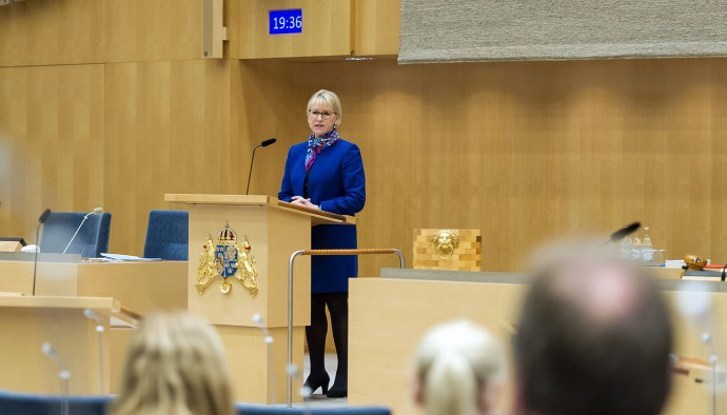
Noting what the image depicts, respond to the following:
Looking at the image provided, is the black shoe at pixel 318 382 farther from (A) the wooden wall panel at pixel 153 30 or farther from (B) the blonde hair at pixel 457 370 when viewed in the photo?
(B) the blonde hair at pixel 457 370

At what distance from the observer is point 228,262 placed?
5.48 m

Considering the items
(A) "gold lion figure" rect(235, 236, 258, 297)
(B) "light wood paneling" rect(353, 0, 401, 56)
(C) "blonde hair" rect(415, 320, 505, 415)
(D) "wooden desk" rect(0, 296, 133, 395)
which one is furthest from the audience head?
(B) "light wood paneling" rect(353, 0, 401, 56)

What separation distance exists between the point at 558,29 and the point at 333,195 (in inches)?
100.0

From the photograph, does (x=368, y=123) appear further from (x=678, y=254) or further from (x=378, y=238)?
(x=678, y=254)

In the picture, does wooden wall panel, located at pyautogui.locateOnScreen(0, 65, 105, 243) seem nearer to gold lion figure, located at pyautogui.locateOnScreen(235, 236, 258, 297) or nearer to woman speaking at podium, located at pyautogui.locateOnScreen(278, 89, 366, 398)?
woman speaking at podium, located at pyautogui.locateOnScreen(278, 89, 366, 398)

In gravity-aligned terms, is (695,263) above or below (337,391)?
above

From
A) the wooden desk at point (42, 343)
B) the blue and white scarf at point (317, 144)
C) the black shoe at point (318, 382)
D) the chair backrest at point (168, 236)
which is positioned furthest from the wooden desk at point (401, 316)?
the chair backrest at point (168, 236)

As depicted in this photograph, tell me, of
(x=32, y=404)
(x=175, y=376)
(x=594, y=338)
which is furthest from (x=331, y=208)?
(x=594, y=338)

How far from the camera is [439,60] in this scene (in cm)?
838

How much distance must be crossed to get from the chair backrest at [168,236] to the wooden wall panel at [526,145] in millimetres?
1712

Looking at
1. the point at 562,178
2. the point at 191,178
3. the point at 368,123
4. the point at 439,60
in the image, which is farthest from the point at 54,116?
the point at 562,178

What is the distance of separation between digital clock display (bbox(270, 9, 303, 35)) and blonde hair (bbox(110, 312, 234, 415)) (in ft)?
24.0

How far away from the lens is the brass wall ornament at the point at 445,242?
5.35 m

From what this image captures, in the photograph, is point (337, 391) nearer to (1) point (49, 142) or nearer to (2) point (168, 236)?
(2) point (168, 236)
